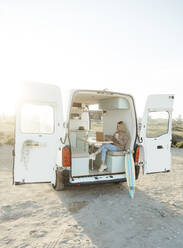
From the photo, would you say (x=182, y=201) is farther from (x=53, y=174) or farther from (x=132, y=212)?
(x=53, y=174)

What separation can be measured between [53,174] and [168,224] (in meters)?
2.43

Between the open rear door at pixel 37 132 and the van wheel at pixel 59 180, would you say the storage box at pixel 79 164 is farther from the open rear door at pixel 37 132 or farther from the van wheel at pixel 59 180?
the open rear door at pixel 37 132

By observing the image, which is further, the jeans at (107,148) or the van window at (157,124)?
the jeans at (107,148)

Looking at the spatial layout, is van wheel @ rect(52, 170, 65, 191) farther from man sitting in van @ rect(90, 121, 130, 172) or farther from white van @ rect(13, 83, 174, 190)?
man sitting in van @ rect(90, 121, 130, 172)

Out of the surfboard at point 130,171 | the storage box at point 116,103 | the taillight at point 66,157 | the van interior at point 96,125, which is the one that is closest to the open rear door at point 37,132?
the taillight at point 66,157

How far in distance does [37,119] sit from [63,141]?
2.42 feet

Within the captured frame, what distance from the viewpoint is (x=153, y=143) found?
5.39 metres

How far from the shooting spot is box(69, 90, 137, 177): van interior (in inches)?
201

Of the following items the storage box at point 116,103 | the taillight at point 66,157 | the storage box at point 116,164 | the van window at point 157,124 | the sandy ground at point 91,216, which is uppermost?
the storage box at point 116,103

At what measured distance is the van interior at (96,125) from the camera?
510cm

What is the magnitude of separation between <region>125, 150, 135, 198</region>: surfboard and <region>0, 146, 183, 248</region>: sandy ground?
0.76ft

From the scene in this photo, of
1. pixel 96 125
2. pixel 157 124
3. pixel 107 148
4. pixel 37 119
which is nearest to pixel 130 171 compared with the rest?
pixel 107 148

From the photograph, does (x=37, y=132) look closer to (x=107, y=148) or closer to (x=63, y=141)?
(x=63, y=141)

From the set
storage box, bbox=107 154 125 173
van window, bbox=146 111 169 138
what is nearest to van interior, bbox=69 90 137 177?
storage box, bbox=107 154 125 173
